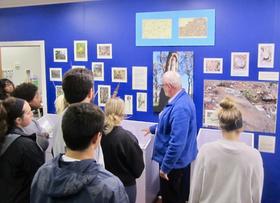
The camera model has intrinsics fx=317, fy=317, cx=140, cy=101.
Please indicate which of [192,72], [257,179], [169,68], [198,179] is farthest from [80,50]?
[257,179]

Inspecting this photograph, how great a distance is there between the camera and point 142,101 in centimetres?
382

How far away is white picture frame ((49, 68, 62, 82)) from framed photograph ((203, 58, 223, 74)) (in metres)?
1.95

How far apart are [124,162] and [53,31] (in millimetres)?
2590

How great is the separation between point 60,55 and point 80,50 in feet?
1.06

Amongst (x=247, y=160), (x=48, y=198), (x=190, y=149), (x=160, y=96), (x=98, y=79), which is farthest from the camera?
(x=98, y=79)

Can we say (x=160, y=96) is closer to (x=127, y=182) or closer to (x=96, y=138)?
(x=127, y=182)

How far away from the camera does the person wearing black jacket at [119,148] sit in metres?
2.20

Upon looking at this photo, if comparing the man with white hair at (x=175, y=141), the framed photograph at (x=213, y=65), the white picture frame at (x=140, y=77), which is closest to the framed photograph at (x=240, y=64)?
the framed photograph at (x=213, y=65)

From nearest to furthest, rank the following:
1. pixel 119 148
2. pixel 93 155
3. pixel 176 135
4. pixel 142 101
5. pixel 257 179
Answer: pixel 93 155 → pixel 257 179 → pixel 119 148 → pixel 176 135 → pixel 142 101

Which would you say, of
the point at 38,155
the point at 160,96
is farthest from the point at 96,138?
the point at 160,96

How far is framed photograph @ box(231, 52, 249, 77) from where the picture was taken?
327 centimetres

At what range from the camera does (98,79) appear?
4.01 meters

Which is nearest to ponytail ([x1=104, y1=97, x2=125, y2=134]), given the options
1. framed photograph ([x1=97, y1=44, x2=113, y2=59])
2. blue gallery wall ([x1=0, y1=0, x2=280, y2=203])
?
blue gallery wall ([x1=0, y1=0, x2=280, y2=203])

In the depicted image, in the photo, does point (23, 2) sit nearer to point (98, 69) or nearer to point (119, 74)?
point (98, 69)
